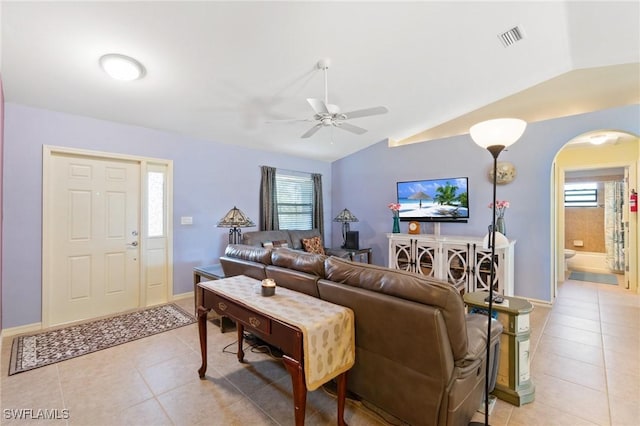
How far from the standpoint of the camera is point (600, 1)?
2619 mm

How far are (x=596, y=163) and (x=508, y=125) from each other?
5.05 meters

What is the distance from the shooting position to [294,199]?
19.0 feet

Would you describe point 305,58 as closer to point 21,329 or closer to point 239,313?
point 239,313

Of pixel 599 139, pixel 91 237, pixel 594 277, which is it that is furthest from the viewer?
pixel 594 277

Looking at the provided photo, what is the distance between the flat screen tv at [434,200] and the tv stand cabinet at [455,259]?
430 millimetres

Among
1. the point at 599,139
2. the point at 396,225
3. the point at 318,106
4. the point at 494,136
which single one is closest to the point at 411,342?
the point at 494,136

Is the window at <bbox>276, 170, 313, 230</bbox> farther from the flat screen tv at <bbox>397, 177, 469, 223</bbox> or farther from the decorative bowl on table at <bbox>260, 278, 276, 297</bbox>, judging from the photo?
the decorative bowl on table at <bbox>260, 278, 276, 297</bbox>

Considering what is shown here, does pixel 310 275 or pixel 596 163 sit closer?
pixel 310 275

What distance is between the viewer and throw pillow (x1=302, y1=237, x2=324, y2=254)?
202 inches

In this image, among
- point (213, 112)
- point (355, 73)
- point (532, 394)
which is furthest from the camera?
point (213, 112)

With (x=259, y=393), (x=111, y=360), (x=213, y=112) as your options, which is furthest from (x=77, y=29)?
Answer: (x=259, y=393)

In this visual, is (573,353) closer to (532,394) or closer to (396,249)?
(532,394)

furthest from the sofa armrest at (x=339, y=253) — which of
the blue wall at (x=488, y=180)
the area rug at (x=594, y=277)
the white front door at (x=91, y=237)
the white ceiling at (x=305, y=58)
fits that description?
the area rug at (x=594, y=277)

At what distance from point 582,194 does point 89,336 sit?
9.35 metres
